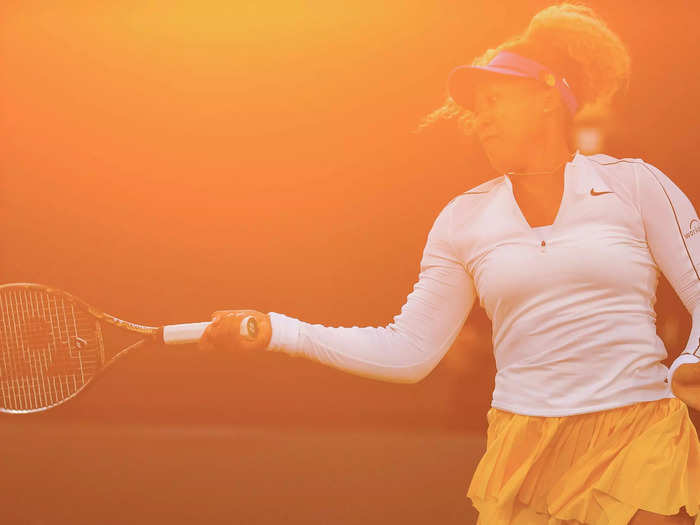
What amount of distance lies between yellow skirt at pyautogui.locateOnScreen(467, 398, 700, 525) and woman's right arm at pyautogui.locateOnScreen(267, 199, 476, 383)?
0.20m

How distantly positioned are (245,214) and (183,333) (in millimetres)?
1052

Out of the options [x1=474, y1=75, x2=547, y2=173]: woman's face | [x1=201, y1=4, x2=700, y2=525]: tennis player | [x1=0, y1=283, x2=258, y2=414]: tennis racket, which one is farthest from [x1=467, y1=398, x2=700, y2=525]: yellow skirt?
[x1=0, y1=283, x2=258, y2=414]: tennis racket

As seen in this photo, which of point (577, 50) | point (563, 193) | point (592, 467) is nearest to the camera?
point (592, 467)

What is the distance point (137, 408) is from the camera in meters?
3.03

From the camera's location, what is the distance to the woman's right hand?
5.80 ft

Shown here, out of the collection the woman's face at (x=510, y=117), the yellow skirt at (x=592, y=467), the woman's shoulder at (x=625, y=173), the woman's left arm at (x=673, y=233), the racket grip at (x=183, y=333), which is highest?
the woman's face at (x=510, y=117)

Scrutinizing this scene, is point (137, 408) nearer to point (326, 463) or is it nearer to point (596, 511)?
point (326, 463)

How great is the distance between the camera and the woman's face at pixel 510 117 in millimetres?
1723

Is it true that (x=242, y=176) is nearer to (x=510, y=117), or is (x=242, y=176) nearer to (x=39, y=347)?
(x=39, y=347)

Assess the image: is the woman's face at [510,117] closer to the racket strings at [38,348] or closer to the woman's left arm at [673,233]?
the woman's left arm at [673,233]

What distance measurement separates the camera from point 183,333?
190 cm

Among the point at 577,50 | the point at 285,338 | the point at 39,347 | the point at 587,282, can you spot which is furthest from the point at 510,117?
the point at 39,347

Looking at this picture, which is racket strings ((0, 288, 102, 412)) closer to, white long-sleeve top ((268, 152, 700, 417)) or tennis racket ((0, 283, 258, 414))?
tennis racket ((0, 283, 258, 414))

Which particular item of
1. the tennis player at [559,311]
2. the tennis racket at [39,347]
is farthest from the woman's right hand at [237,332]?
the tennis racket at [39,347]
